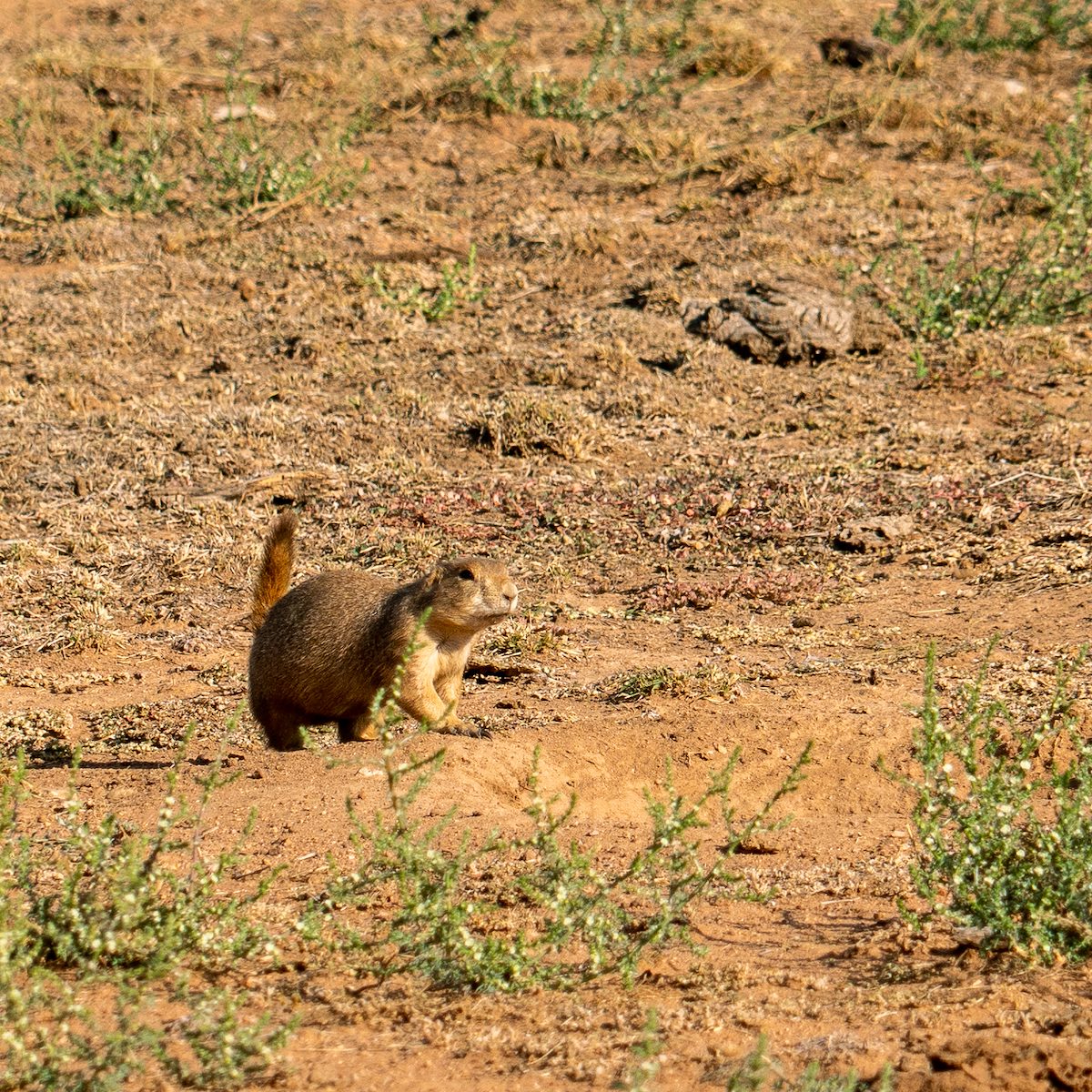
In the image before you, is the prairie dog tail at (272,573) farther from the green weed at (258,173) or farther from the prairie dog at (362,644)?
the green weed at (258,173)

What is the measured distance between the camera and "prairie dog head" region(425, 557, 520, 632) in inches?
254

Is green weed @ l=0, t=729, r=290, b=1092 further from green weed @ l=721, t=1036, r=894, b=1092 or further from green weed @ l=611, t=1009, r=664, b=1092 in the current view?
green weed @ l=721, t=1036, r=894, b=1092

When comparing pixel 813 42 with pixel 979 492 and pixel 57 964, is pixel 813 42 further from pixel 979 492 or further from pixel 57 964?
pixel 57 964

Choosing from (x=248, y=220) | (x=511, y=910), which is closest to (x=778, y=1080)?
(x=511, y=910)

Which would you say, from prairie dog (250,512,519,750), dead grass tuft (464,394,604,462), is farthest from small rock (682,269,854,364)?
prairie dog (250,512,519,750)

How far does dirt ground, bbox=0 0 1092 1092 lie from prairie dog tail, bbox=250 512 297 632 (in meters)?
0.52

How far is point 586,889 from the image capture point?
16.1 ft

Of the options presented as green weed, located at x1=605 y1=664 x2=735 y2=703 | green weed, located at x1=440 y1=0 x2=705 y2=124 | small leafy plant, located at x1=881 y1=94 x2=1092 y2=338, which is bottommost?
green weed, located at x1=605 y1=664 x2=735 y2=703

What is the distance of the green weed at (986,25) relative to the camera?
14344mm

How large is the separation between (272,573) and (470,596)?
1.08 m

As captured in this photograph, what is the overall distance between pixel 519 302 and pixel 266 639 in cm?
513

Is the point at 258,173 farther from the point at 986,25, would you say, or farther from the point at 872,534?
the point at 986,25

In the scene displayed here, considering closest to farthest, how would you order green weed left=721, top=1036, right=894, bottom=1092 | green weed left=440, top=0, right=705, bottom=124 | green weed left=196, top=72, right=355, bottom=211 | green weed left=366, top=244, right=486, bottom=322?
green weed left=721, top=1036, right=894, bottom=1092
green weed left=366, top=244, right=486, bottom=322
green weed left=196, top=72, right=355, bottom=211
green weed left=440, top=0, right=705, bottom=124

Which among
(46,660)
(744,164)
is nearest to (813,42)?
(744,164)
